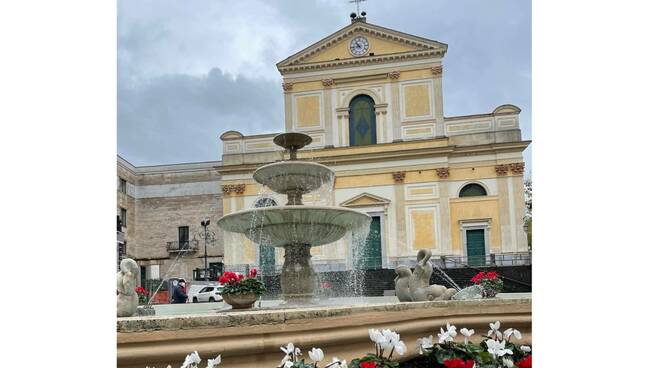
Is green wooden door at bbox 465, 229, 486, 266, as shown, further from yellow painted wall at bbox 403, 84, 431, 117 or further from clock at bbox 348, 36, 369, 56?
clock at bbox 348, 36, 369, 56

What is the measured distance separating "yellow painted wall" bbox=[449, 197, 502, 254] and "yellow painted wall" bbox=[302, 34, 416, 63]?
230 inches

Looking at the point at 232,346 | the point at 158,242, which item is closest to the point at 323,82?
the point at 158,242

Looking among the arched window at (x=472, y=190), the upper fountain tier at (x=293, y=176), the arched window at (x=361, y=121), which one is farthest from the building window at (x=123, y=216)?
the upper fountain tier at (x=293, y=176)

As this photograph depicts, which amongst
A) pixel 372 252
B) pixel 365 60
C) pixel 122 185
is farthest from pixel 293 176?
pixel 122 185

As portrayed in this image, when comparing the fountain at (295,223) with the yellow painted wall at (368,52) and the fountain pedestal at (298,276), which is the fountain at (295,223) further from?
the yellow painted wall at (368,52)

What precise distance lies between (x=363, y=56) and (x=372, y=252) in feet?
23.1

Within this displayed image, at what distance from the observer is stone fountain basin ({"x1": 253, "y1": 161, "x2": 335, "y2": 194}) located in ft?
17.7

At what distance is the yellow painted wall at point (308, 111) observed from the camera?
2103 centimetres

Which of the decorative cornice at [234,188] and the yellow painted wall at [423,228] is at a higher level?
the decorative cornice at [234,188]

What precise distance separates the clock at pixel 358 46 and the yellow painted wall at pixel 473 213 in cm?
634

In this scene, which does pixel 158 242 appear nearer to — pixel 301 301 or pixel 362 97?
pixel 362 97

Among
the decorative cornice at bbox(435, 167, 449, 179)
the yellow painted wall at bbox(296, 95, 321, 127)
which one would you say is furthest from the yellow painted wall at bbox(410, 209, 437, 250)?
the yellow painted wall at bbox(296, 95, 321, 127)

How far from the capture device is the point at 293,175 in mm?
5531

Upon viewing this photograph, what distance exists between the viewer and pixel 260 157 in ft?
A: 67.9
